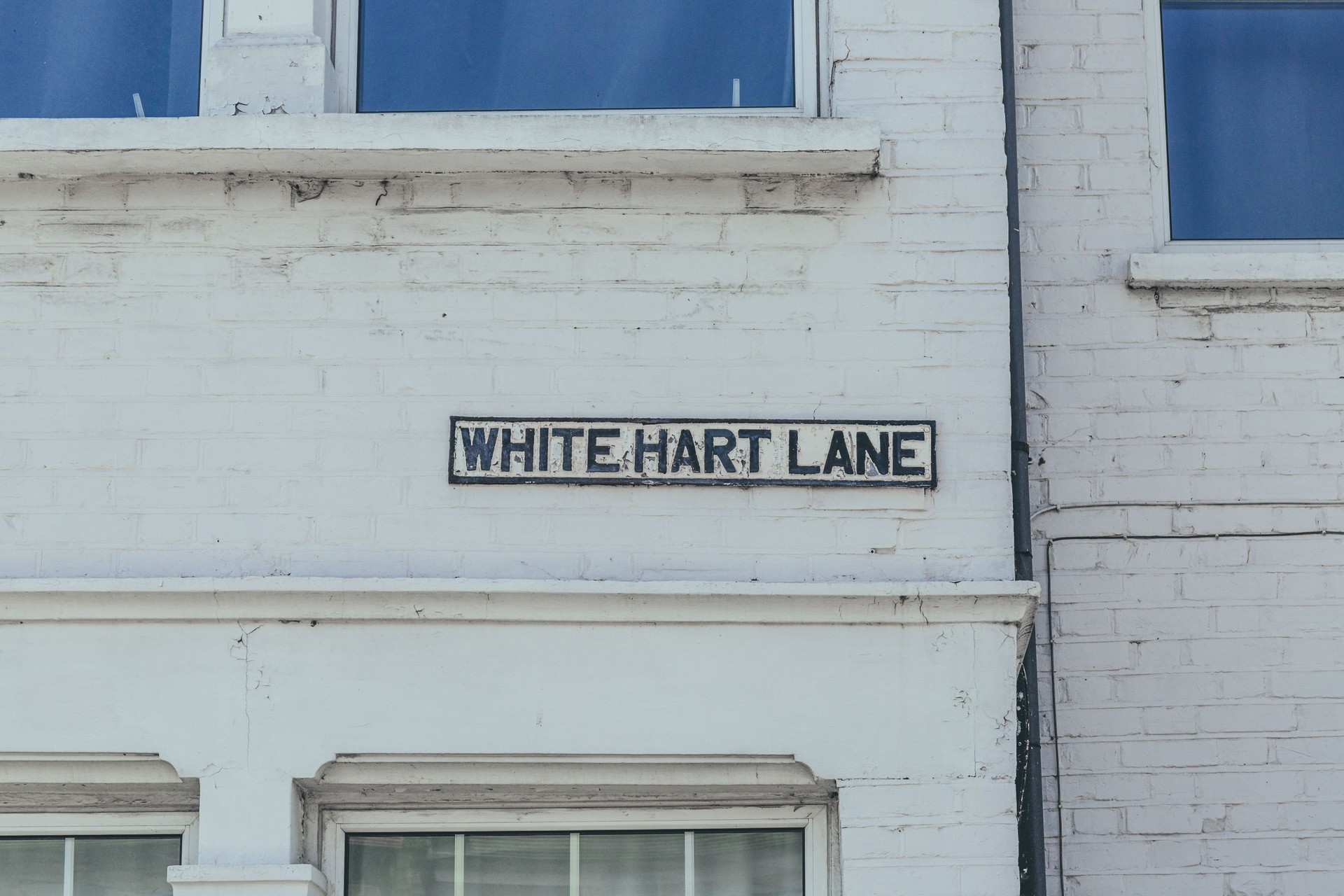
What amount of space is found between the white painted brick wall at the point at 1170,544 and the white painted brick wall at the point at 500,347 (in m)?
0.62

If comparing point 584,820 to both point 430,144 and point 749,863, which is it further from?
point 430,144

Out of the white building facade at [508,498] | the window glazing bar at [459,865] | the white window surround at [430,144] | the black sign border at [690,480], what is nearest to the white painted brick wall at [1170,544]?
the white building facade at [508,498]

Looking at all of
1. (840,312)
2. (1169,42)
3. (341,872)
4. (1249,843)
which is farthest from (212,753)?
(1169,42)

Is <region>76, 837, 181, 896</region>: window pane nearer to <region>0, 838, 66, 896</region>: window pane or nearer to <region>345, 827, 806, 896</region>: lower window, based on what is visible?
<region>0, 838, 66, 896</region>: window pane

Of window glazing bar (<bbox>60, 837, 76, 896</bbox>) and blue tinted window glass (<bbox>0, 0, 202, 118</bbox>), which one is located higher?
blue tinted window glass (<bbox>0, 0, 202, 118</bbox>)

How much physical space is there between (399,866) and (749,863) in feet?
2.94

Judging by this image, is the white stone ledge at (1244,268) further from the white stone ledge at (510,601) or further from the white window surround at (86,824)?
the white window surround at (86,824)

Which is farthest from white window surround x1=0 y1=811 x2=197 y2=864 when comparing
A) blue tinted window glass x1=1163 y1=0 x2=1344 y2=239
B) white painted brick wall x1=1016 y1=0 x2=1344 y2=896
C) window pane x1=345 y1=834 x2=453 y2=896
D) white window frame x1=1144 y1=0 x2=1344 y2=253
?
blue tinted window glass x1=1163 y1=0 x2=1344 y2=239

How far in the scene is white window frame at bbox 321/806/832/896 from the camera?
410cm

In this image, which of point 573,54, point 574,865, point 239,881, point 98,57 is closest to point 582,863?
point 574,865

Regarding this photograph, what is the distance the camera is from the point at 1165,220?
188 inches

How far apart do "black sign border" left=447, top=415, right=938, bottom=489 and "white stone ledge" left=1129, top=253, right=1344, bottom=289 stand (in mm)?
1010

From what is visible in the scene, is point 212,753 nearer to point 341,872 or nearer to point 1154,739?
point 341,872

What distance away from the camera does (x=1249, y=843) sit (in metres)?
4.41
